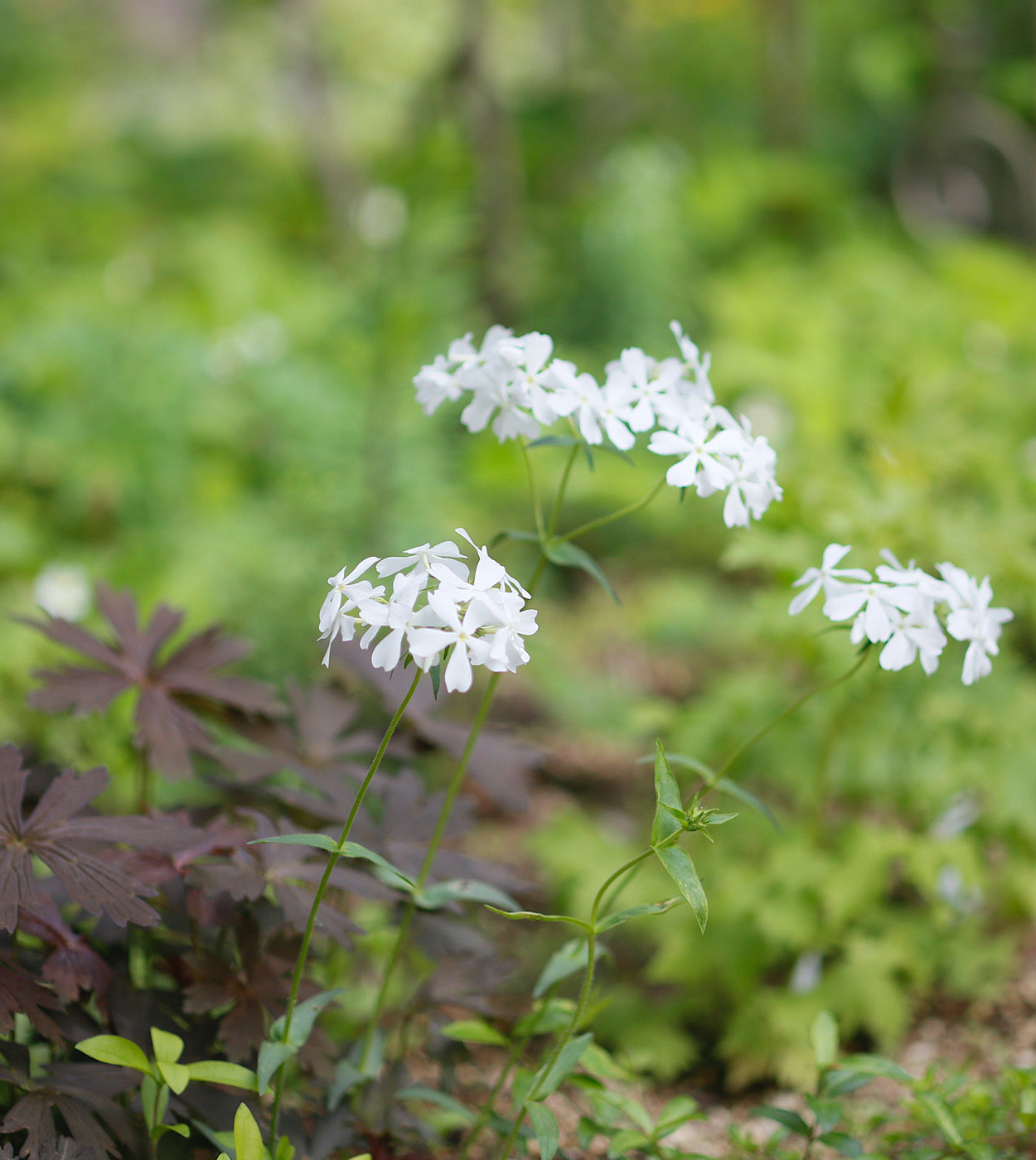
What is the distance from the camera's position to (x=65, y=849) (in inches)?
35.9

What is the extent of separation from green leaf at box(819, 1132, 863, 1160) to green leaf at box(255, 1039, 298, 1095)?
573 millimetres

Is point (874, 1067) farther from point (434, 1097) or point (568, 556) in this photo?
point (568, 556)

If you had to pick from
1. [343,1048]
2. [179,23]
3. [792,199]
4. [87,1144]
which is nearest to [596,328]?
[792,199]

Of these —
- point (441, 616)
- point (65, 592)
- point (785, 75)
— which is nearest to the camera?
point (441, 616)

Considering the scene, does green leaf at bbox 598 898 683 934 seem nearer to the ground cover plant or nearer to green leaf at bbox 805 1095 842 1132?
the ground cover plant

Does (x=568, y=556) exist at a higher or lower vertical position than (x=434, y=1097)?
higher

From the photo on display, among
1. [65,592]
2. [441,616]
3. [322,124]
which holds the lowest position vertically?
[65,592]

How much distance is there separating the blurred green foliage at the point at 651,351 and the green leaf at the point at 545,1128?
74 cm

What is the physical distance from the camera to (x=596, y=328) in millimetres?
3990

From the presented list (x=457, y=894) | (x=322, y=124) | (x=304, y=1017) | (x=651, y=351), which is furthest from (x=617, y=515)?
(x=322, y=124)

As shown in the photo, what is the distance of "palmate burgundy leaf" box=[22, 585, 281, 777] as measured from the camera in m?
1.12

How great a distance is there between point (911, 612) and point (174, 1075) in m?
0.82

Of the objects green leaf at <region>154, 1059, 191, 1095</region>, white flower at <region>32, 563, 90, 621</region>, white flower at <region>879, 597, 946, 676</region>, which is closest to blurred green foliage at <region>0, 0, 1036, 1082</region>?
white flower at <region>32, 563, 90, 621</region>

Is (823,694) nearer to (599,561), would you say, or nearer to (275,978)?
(275,978)
